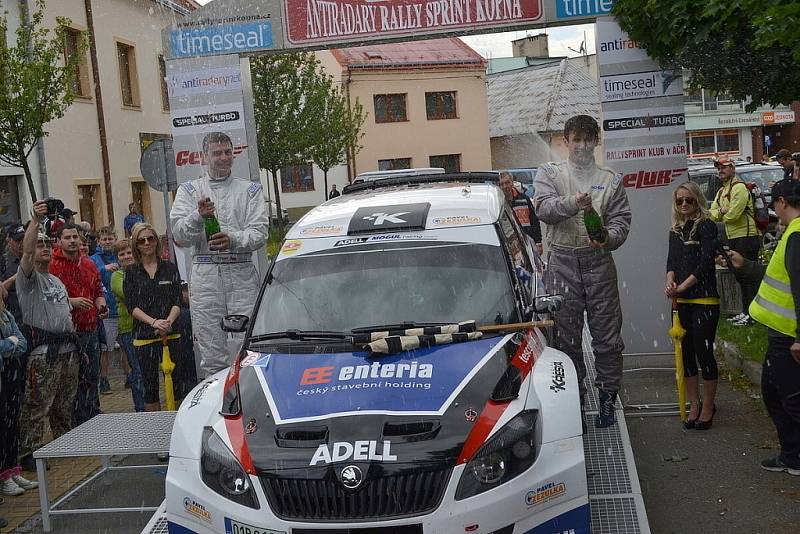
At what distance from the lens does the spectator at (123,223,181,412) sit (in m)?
8.60

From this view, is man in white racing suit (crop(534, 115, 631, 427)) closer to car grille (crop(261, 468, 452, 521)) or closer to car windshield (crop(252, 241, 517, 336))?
car windshield (crop(252, 241, 517, 336))

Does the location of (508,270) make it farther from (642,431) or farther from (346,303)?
(642,431)

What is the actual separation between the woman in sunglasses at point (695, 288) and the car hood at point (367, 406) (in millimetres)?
2865

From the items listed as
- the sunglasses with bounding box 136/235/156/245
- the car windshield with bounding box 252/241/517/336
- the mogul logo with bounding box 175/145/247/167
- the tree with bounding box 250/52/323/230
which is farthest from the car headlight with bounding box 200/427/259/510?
the tree with bounding box 250/52/323/230

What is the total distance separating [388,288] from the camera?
19.4 ft

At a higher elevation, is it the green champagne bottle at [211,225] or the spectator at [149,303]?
the green champagne bottle at [211,225]

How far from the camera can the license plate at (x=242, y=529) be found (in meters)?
4.46

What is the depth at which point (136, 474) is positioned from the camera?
26.6 ft

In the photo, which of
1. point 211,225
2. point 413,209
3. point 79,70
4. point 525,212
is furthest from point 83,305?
point 79,70

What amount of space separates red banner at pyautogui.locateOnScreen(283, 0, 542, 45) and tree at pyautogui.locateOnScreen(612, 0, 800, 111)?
124cm

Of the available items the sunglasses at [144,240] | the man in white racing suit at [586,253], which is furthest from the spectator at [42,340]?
the man in white racing suit at [586,253]

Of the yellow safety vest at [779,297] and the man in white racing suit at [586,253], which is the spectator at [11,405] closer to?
the man in white racing suit at [586,253]

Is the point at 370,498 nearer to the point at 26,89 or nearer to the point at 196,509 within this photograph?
the point at 196,509

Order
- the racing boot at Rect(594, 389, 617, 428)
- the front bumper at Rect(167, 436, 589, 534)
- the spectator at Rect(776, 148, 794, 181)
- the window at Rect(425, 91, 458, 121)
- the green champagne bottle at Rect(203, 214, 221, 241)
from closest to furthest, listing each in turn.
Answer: the front bumper at Rect(167, 436, 589, 534) < the racing boot at Rect(594, 389, 617, 428) < the green champagne bottle at Rect(203, 214, 221, 241) < the spectator at Rect(776, 148, 794, 181) < the window at Rect(425, 91, 458, 121)
